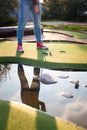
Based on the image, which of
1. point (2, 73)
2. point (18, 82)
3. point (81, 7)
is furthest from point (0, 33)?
point (81, 7)

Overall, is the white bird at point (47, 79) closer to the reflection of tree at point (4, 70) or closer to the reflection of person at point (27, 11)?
the reflection of tree at point (4, 70)

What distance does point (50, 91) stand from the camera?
3.29 metres

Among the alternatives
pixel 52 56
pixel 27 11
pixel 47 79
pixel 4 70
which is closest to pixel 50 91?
pixel 47 79

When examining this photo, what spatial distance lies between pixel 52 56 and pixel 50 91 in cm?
149

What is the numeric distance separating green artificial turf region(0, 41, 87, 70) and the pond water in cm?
20

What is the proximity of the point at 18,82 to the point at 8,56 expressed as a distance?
1.13 metres

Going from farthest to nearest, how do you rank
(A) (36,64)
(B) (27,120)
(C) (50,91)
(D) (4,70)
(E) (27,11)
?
(E) (27,11)
(A) (36,64)
(D) (4,70)
(C) (50,91)
(B) (27,120)

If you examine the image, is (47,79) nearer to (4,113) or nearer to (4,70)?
(4,70)

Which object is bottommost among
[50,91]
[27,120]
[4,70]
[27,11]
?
[4,70]

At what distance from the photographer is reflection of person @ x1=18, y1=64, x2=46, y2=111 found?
2.94 m

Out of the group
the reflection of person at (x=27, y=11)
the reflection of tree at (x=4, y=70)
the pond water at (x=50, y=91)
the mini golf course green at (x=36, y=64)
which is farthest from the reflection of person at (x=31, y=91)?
the reflection of person at (x=27, y=11)

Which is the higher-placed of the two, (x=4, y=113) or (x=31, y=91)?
(x=4, y=113)

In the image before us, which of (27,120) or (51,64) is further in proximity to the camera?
(51,64)

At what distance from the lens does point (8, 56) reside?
4.68 m
